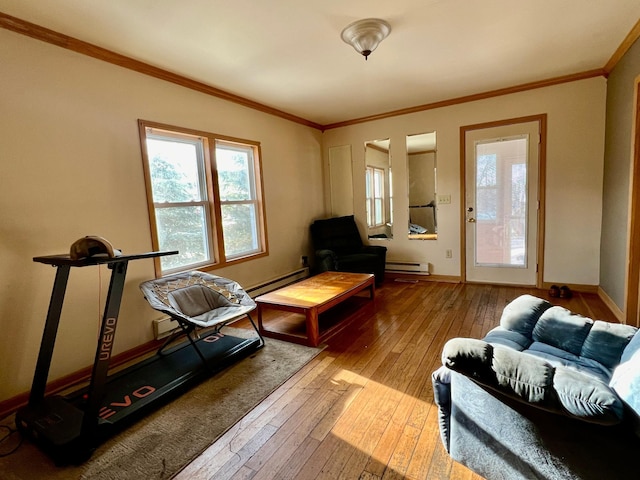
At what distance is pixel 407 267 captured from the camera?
4793 millimetres

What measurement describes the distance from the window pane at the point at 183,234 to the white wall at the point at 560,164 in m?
3.06

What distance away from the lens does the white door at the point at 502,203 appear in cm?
390

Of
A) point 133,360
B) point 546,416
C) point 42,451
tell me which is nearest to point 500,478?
point 546,416

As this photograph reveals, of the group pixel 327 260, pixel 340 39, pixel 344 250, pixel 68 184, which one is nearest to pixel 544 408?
pixel 340 39

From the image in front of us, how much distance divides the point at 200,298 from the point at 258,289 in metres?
1.17

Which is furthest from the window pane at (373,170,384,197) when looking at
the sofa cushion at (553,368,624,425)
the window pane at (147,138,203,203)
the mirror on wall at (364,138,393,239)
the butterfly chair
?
the sofa cushion at (553,368,624,425)

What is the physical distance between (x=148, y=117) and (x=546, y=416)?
3.27 meters

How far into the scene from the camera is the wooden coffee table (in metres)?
2.71

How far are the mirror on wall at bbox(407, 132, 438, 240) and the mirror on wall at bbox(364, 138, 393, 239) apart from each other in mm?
322

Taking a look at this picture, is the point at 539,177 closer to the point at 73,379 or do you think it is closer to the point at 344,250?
the point at 344,250

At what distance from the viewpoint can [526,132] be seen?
3861 millimetres

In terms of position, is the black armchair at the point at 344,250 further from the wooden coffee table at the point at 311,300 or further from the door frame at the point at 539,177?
the door frame at the point at 539,177

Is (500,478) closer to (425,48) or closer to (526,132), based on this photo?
(425,48)

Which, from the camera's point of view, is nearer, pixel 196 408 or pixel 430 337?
pixel 196 408
